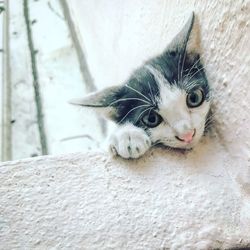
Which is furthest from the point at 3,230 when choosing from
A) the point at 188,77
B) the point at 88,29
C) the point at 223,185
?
the point at 88,29

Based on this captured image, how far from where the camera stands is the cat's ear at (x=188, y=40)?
970 mm

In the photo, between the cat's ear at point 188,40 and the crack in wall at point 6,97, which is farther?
the crack in wall at point 6,97

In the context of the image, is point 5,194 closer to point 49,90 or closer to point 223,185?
point 223,185

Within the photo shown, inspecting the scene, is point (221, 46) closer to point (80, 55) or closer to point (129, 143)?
point (129, 143)

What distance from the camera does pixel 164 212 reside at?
0.82 metres

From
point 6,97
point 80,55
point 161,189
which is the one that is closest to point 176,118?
point 161,189

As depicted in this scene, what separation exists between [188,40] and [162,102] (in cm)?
15

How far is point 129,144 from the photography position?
896 mm

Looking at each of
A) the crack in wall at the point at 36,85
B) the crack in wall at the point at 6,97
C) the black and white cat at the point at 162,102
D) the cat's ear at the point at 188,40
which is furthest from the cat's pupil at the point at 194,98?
the crack in wall at the point at 36,85

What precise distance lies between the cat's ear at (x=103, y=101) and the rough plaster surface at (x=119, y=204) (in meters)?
0.19

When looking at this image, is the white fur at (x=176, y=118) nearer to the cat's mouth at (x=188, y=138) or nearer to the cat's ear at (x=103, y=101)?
the cat's mouth at (x=188, y=138)

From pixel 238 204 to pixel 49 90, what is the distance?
1.44 m

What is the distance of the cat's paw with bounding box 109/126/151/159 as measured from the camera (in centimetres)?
89

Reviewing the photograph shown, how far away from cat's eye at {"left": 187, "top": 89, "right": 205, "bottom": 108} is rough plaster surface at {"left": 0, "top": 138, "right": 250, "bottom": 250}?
139 mm
